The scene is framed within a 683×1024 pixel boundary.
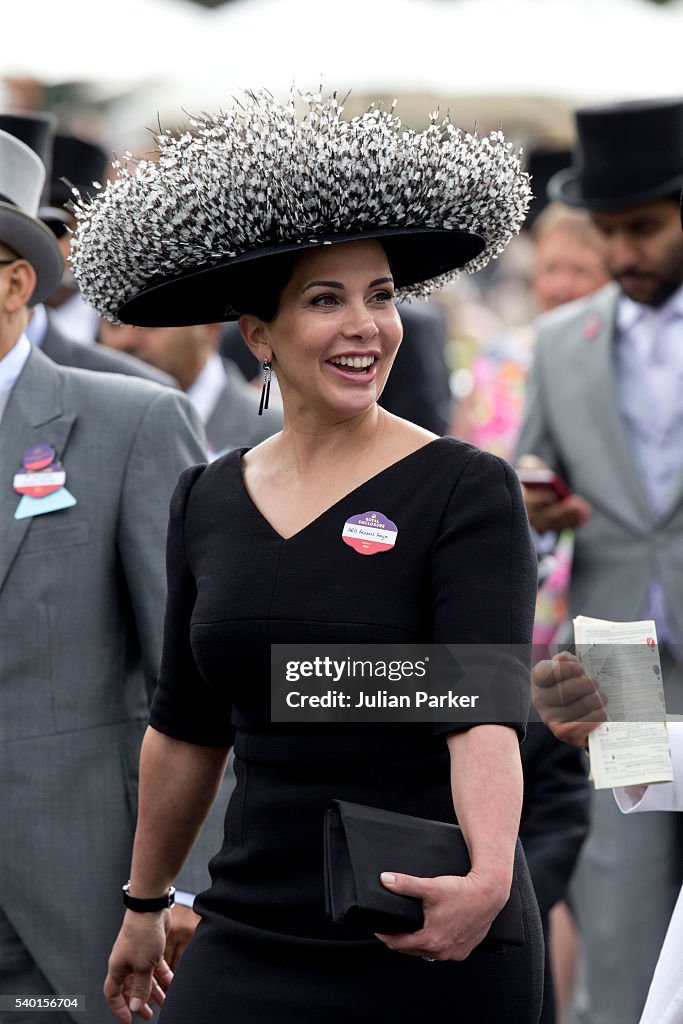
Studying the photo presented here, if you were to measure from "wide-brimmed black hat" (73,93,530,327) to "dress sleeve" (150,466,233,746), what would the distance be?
402 millimetres

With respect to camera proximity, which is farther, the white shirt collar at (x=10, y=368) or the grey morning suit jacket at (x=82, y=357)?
the grey morning suit jacket at (x=82, y=357)

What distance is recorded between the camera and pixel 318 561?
2.90 meters

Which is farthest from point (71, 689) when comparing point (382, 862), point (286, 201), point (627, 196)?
point (627, 196)

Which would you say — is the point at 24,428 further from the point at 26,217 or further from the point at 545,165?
the point at 545,165

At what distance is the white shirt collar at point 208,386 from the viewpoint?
6.34m

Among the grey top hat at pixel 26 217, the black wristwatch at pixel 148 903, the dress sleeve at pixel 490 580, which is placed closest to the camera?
the dress sleeve at pixel 490 580

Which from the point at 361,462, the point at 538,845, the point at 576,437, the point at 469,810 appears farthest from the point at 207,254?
the point at 576,437

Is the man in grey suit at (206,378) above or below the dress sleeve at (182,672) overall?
below

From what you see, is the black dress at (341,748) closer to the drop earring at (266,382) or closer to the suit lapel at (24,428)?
the drop earring at (266,382)

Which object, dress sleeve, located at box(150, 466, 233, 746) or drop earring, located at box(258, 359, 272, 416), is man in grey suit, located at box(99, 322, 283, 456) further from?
dress sleeve, located at box(150, 466, 233, 746)

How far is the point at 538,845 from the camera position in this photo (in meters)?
4.82

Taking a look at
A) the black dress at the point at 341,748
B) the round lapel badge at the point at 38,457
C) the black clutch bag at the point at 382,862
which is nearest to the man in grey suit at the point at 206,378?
the round lapel badge at the point at 38,457

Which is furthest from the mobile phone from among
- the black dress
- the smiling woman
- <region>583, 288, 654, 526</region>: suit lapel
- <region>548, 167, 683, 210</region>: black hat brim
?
the black dress

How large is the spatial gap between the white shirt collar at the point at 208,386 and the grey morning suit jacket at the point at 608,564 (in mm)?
1088
